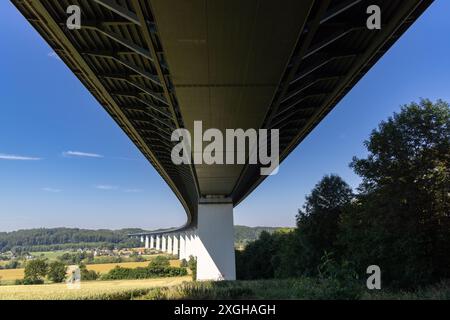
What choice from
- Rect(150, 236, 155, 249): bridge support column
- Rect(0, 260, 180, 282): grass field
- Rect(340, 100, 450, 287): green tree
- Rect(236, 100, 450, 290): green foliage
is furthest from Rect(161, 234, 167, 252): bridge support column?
Rect(340, 100, 450, 287): green tree

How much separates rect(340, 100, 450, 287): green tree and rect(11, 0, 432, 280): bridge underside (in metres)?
5.77

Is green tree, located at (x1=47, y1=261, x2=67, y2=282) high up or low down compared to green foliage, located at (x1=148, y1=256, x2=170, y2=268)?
up

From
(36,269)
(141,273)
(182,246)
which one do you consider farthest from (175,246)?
(36,269)

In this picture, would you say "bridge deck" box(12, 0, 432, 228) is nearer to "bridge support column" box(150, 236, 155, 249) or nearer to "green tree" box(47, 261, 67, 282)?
"green tree" box(47, 261, 67, 282)

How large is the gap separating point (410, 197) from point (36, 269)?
47.5 meters

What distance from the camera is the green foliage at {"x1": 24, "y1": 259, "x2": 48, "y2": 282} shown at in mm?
46938

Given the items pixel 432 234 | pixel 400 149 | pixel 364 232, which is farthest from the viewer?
pixel 364 232

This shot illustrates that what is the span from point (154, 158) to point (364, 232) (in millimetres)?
15212

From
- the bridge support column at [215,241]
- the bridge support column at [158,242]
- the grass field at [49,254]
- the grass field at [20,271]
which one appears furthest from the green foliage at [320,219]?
the bridge support column at [158,242]

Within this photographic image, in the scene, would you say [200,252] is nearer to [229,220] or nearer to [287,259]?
[229,220]

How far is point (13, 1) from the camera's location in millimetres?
8570

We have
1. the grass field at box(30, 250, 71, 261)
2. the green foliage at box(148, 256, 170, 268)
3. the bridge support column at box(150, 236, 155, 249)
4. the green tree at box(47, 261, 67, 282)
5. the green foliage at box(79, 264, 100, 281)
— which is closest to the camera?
the grass field at box(30, 250, 71, 261)
